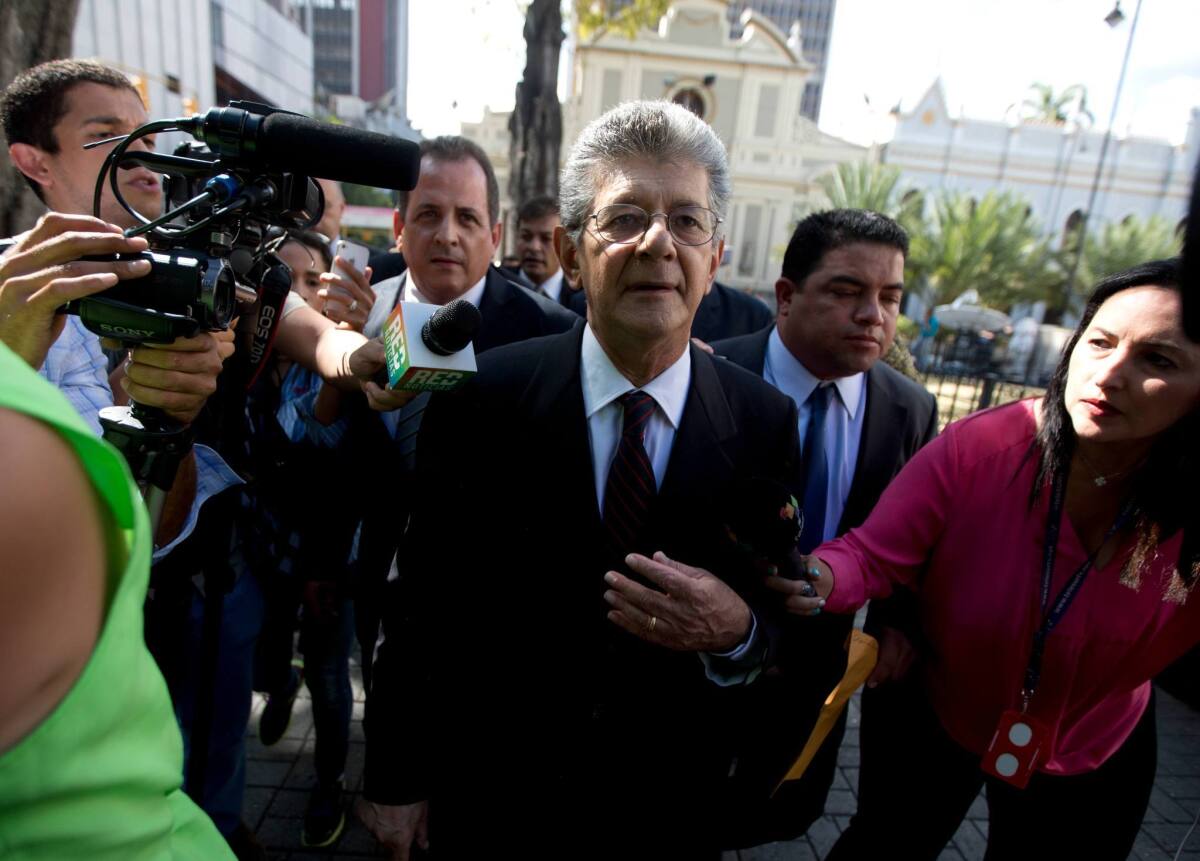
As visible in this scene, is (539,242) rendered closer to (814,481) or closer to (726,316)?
(726,316)

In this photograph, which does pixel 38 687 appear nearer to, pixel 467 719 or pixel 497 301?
pixel 467 719

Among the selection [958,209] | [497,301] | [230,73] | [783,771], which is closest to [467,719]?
[783,771]

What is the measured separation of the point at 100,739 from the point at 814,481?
2125 mm

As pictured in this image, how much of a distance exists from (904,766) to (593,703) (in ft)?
3.60

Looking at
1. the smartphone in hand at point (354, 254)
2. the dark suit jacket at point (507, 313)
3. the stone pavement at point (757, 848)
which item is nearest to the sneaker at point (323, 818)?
the stone pavement at point (757, 848)

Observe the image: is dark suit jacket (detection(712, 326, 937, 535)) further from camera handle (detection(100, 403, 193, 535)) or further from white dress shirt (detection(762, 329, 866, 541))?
camera handle (detection(100, 403, 193, 535))

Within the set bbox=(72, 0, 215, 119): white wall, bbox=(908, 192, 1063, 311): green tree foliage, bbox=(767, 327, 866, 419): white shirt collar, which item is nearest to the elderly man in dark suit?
bbox=(767, 327, 866, 419): white shirt collar

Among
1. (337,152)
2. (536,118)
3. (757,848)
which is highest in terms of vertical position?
(536,118)

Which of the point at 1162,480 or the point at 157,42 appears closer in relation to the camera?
the point at 1162,480

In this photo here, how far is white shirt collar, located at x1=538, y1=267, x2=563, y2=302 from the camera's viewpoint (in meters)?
4.79

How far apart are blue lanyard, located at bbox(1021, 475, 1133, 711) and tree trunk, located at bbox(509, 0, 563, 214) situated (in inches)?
275

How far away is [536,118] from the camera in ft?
25.8

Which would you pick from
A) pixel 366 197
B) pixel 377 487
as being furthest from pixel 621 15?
pixel 366 197

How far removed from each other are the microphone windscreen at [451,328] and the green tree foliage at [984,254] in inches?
1077
